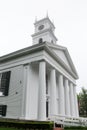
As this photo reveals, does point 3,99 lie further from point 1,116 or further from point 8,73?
point 8,73

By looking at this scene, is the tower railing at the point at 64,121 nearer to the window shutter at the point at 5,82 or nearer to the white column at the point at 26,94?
the white column at the point at 26,94

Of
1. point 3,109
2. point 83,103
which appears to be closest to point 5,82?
point 3,109

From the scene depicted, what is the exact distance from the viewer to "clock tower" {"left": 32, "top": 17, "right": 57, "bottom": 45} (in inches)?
1001

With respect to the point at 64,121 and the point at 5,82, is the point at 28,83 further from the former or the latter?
the point at 64,121

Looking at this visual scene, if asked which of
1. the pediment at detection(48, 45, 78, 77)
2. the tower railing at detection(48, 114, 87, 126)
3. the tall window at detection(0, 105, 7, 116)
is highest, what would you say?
the pediment at detection(48, 45, 78, 77)

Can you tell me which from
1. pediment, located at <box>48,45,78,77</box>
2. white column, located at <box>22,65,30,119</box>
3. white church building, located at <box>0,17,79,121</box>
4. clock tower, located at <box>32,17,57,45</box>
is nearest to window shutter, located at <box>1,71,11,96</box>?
white church building, located at <box>0,17,79,121</box>

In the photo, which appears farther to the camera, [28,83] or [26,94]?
[28,83]

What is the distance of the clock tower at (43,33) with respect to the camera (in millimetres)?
25438

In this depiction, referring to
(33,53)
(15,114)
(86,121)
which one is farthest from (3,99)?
(86,121)

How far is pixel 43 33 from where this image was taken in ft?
85.4

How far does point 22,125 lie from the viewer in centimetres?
1034

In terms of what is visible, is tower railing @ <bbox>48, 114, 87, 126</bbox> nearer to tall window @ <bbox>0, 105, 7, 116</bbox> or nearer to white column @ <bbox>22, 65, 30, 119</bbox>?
white column @ <bbox>22, 65, 30, 119</bbox>

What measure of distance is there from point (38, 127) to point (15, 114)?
589 cm

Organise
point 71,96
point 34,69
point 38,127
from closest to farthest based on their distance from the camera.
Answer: point 38,127 < point 34,69 < point 71,96
